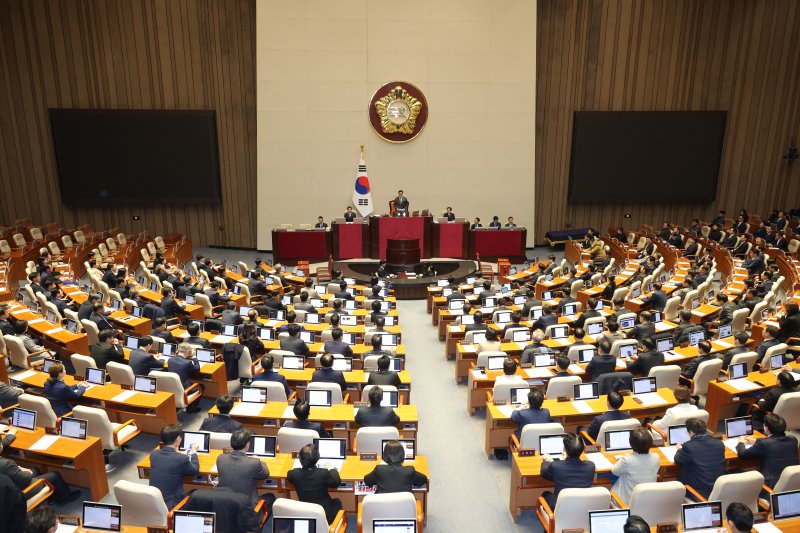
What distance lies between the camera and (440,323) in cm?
1257

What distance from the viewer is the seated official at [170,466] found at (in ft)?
18.7

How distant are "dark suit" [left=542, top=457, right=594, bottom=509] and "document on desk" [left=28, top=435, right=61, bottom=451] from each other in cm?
554

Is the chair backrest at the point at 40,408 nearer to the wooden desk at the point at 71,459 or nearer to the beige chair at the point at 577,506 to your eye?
the wooden desk at the point at 71,459

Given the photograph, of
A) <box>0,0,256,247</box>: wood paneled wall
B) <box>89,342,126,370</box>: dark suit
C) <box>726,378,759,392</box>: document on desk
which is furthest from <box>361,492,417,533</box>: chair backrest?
<box>0,0,256,247</box>: wood paneled wall

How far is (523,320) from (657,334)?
2.58 m

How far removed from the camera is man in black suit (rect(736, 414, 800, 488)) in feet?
19.5

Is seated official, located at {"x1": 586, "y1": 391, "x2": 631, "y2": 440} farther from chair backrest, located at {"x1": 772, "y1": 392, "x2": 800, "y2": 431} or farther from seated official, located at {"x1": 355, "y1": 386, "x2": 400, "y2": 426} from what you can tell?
seated official, located at {"x1": 355, "y1": 386, "x2": 400, "y2": 426}

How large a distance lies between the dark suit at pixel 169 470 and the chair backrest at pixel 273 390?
1886 millimetres

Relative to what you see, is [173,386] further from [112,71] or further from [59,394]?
[112,71]

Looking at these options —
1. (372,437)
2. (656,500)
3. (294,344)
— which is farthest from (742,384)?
(294,344)

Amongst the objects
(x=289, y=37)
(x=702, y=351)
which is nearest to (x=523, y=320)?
(x=702, y=351)

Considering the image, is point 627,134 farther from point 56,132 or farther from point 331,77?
point 56,132

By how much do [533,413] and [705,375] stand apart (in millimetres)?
3280

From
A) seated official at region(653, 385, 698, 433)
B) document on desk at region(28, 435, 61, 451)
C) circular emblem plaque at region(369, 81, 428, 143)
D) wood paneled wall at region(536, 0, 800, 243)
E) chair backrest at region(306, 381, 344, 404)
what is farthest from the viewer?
wood paneled wall at region(536, 0, 800, 243)
